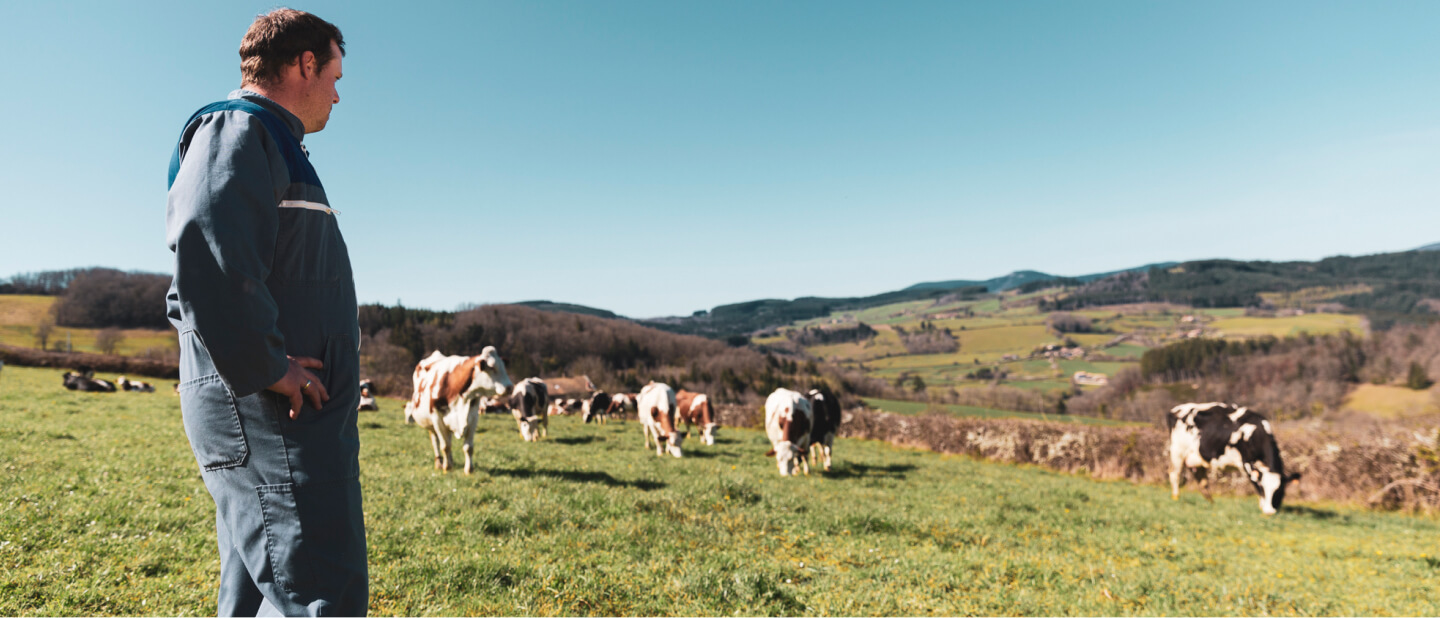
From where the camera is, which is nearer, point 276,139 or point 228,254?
point 228,254

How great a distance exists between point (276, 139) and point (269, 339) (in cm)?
75

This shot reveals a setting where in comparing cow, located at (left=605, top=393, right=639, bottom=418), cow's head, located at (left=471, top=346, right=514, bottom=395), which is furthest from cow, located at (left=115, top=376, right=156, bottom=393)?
cow's head, located at (left=471, top=346, right=514, bottom=395)

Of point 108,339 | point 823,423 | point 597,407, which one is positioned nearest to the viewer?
point 823,423

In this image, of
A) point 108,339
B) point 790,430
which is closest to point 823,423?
point 790,430

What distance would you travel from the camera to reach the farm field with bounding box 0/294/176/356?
53.5 m

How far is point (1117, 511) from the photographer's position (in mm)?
11398

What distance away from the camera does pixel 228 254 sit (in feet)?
5.24

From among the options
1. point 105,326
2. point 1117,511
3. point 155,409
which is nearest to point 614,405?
point 155,409

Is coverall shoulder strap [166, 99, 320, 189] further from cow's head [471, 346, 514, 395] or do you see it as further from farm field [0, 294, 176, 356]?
farm field [0, 294, 176, 356]

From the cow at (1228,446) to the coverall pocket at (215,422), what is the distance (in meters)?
18.4

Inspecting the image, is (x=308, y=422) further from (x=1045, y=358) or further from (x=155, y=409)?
(x=1045, y=358)

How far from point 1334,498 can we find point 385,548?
25.2m

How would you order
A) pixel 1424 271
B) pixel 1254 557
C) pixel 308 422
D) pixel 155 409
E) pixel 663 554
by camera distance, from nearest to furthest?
pixel 308 422
pixel 663 554
pixel 1254 557
pixel 155 409
pixel 1424 271

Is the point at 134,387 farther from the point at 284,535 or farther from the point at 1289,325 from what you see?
the point at 1289,325
